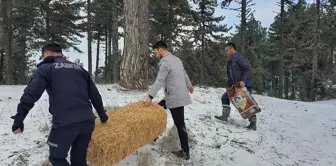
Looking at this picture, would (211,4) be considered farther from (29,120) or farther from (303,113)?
(29,120)

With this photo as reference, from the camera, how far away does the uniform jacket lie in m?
5.77

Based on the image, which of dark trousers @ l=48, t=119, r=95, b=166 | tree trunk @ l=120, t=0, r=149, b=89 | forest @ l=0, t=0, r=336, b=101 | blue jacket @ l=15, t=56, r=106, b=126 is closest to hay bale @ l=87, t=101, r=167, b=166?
dark trousers @ l=48, t=119, r=95, b=166

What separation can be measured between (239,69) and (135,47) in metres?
2.97

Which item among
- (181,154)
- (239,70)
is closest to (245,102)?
(239,70)

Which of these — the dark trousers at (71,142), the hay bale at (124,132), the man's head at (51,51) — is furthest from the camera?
the hay bale at (124,132)

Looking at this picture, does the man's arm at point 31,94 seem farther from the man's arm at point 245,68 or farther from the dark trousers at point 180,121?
the man's arm at point 245,68

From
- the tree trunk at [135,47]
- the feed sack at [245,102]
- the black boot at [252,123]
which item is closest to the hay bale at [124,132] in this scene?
the feed sack at [245,102]

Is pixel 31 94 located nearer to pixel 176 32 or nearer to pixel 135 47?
pixel 135 47

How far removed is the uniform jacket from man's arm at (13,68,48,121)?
83.8 inches

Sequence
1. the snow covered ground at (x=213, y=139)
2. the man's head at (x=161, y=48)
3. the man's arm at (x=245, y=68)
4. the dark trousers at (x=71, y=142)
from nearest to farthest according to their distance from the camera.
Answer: the dark trousers at (x=71, y=142) < the snow covered ground at (x=213, y=139) < the man's head at (x=161, y=48) < the man's arm at (x=245, y=68)

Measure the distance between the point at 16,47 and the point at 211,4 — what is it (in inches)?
782

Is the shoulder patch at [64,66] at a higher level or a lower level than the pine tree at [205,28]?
lower

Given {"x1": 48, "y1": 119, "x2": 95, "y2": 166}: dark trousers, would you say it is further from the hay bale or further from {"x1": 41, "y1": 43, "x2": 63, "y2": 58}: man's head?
{"x1": 41, "y1": 43, "x2": 63, "y2": 58}: man's head

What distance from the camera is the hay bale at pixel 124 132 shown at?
14.3 feet
